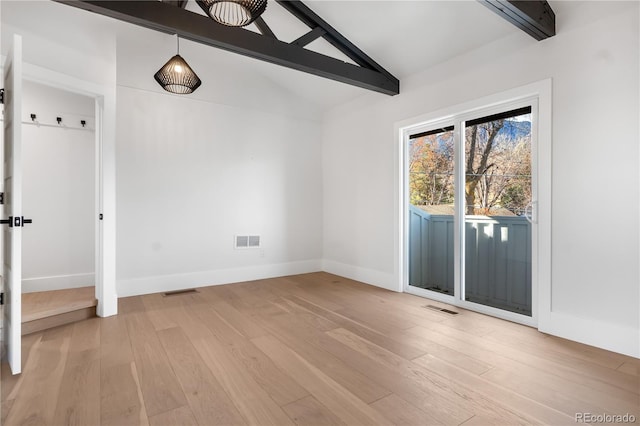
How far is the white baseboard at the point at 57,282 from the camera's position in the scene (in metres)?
3.86

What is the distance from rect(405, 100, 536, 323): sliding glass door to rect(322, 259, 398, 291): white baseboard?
0.96 ft

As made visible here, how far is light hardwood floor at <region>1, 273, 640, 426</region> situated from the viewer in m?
1.73

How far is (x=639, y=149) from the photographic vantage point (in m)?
2.35

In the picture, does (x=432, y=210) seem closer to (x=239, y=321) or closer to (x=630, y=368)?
(x=630, y=368)

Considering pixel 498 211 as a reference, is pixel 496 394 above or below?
below

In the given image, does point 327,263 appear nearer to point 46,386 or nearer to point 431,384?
point 431,384

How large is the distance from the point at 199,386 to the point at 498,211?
10.2 feet

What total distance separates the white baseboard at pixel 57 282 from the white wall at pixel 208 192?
0.64m

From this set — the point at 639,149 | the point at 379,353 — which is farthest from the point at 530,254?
the point at 379,353

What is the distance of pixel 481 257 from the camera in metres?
3.49

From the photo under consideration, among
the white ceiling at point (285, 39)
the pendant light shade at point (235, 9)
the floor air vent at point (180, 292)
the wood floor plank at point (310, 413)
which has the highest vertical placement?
the white ceiling at point (285, 39)

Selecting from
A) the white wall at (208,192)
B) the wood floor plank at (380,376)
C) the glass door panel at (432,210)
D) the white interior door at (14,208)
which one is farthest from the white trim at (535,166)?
the white interior door at (14,208)

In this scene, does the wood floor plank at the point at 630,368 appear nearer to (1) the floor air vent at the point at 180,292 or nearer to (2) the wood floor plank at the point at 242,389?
(2) the wood floor plank at the point at 242,389

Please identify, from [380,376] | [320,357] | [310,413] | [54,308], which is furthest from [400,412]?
[54,308]
